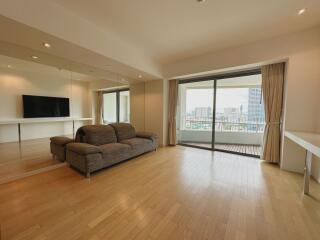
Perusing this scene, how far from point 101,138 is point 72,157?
29.2 inches

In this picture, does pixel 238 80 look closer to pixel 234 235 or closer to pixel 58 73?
pixel 234 235

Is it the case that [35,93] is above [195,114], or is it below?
above

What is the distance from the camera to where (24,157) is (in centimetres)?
289

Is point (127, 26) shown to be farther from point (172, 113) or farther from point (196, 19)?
point (172, 113)

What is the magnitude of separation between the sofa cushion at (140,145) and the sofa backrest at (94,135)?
1.59 feet

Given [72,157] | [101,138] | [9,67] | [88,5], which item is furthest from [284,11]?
[9,67]

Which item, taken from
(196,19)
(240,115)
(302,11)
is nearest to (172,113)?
(240,115)

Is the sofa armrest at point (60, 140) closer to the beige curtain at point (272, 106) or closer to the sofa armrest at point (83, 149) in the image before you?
the sofa armrest at point (83, 149)

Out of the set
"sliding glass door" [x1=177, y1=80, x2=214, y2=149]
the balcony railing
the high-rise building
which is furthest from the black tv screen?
the high-rise building

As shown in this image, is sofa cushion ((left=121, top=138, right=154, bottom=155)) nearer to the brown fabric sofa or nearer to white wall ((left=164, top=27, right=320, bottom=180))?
the brown fabric sofa

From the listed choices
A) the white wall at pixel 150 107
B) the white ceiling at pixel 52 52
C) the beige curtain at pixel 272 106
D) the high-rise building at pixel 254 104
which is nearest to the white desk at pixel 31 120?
the white ceiling at pixel 52 52

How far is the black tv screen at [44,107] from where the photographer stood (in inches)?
112

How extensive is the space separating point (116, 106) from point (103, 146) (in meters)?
1.57

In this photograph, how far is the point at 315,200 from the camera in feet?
6.60
